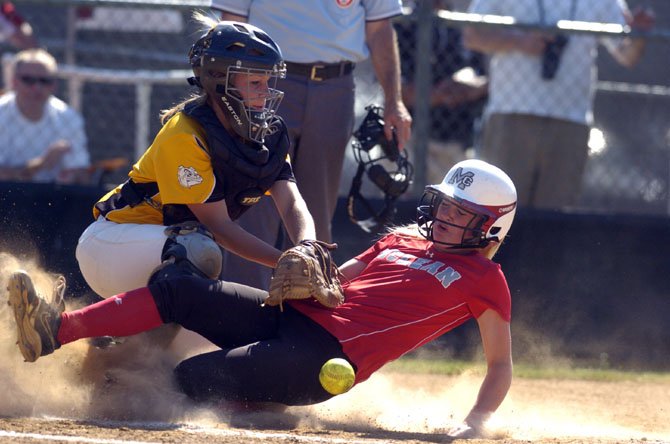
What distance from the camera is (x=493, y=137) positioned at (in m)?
8.67

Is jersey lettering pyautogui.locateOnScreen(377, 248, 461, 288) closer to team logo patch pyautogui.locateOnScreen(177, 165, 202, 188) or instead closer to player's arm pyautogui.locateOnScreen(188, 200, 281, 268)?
player's arm pyautogui.locateOnScreen(188, 200, 281, 268)

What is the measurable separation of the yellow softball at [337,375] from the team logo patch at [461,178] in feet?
3.45

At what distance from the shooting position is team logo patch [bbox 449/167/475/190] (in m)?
5.27

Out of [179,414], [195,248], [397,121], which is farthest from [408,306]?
[397,121]

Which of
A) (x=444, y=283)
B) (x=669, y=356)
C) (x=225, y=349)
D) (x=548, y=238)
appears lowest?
(x=669, y=356)

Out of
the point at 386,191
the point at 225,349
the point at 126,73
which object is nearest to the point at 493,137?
the point at 386,191

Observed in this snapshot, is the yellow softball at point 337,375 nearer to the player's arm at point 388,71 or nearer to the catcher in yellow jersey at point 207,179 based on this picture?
the catcher in yellow jersey at point 207,179

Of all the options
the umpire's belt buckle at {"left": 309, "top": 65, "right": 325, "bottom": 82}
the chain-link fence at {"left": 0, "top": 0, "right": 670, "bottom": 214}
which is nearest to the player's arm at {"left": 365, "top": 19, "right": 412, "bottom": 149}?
the umpire's belt buckle at {"left": 309, "top": 65, "right": 325, "bottom": 82}

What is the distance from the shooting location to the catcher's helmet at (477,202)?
521cm

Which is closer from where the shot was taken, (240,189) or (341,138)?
(240,189)

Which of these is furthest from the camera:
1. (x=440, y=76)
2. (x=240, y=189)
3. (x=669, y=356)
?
(x=440, y=76)

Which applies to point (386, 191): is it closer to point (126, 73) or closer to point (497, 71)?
point (497, 71)

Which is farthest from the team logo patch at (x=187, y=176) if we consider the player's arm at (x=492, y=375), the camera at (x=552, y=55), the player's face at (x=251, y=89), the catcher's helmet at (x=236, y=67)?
the camera at (x=552, y=55)

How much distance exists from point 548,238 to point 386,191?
173cm
